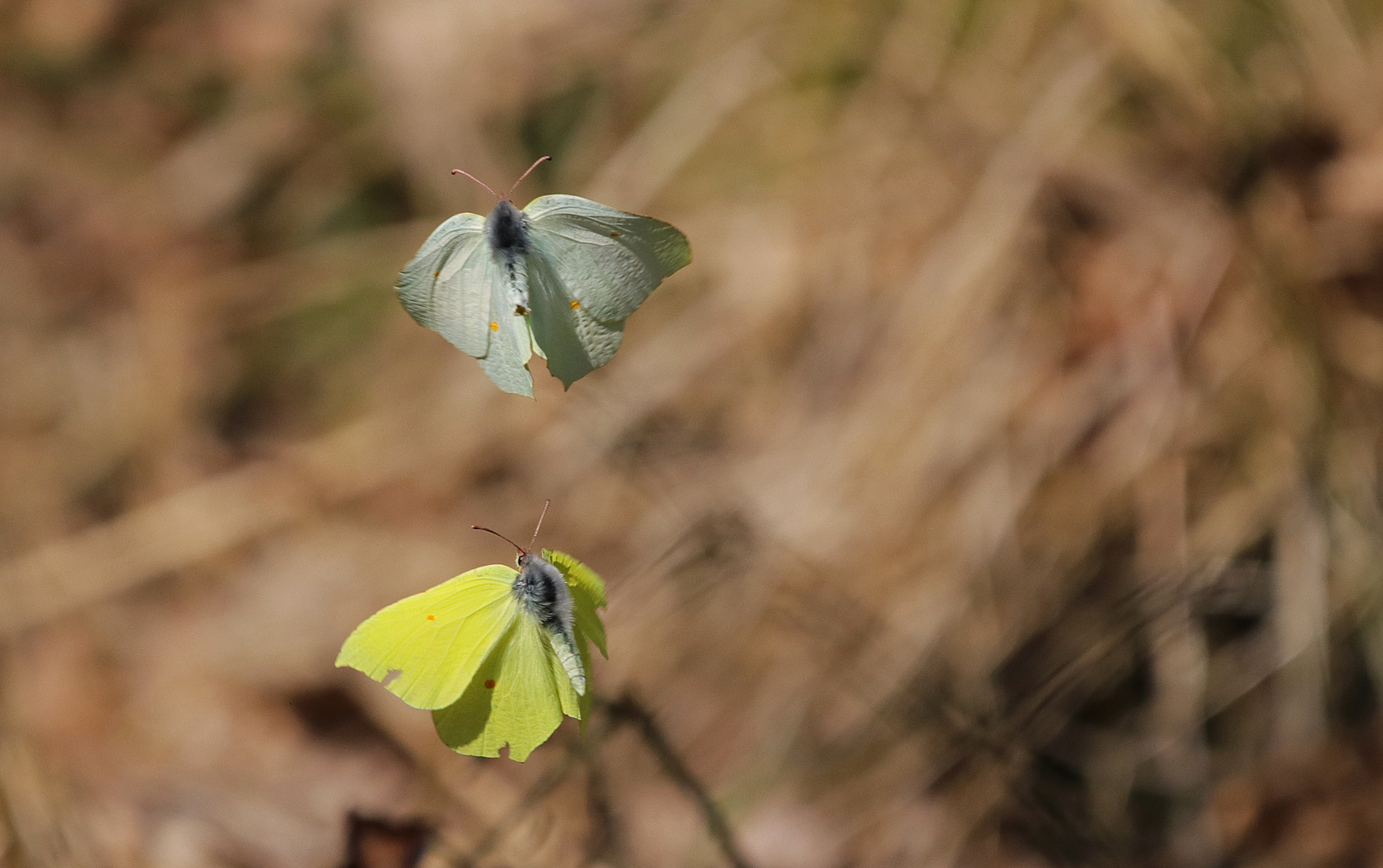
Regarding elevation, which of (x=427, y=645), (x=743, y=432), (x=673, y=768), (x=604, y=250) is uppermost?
(x=743, y=432)

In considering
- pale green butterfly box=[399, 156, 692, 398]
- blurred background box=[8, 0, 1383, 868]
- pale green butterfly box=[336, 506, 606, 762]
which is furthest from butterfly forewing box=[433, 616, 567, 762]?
blurred background box=[8, 0, 1383, 868]

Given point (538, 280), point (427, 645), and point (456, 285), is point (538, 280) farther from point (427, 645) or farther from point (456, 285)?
point (427, 645)

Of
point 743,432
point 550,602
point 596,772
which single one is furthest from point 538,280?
point 743,432

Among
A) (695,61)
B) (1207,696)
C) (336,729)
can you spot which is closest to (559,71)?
(695,61)

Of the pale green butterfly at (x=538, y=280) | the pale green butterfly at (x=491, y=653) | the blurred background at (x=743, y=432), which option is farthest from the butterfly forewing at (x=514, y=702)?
the blurred background at (x=743, y=432)

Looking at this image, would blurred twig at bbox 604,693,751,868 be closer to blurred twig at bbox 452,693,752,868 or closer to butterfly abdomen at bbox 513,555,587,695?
blurred twig at bbox 452,693,752,868
